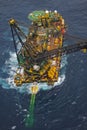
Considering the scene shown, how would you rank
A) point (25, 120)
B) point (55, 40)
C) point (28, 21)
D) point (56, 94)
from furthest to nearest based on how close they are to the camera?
point (28, 21)
point (55, 40)
point (56, 94)
point (25, 120)

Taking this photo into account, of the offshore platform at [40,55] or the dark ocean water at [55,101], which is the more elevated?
the offshore platform at [40,55]

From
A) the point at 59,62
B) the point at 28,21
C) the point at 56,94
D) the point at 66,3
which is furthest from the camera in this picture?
the point at 66,3

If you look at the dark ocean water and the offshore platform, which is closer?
the dark ocean water

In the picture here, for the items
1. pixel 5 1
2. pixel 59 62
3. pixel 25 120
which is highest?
pixel 5 1

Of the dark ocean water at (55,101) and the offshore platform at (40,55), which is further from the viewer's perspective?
the offshore platform at (40,55)

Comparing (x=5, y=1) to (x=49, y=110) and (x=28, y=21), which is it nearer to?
(x=28, y=21)

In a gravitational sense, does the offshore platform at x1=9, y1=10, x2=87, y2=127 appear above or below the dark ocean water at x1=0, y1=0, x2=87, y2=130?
above

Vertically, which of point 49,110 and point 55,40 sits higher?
point 55,40

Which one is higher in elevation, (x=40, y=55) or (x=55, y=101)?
(x=40, y=55)

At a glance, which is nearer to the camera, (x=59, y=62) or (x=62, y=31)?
(x=59, y=62)

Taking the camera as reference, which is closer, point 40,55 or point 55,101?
point 55,101

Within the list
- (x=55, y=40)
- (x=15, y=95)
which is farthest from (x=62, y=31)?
(x=15, y=95)
